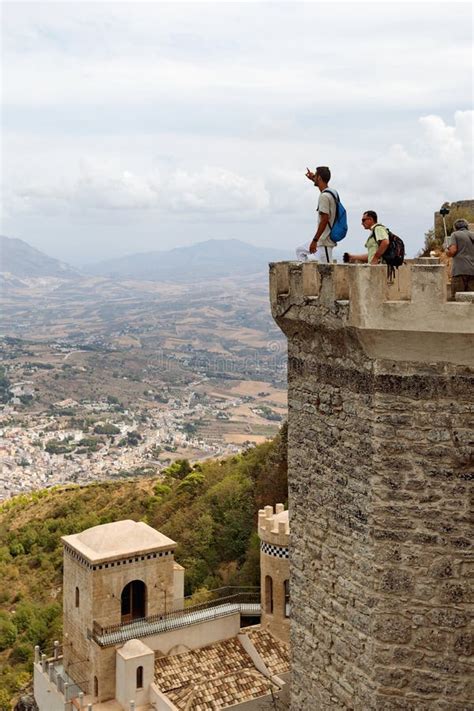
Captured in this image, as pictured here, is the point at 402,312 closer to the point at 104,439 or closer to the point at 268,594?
the point at 268,594

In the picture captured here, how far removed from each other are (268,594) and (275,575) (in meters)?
0.58

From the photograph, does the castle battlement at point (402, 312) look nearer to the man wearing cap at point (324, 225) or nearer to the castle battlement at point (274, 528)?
the man wearing cap at point (324, 225)

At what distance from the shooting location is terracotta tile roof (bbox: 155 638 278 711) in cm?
1392

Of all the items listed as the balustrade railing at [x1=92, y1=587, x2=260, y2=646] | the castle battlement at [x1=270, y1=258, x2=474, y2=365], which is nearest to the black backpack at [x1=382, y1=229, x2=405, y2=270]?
the castle battlement at [x1=270, y1=258, x2=474, y2=365]

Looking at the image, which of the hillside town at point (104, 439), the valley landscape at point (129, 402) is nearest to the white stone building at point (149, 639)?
the hillside town at point (104, 439)

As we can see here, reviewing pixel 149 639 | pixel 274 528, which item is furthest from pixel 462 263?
pixel 149 639

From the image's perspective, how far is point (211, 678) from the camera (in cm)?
1481

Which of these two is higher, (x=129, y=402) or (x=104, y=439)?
(x=129, y=402)

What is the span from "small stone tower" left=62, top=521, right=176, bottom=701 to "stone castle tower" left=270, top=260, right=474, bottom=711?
36.3 ft

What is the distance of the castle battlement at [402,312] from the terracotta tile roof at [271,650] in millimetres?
11436

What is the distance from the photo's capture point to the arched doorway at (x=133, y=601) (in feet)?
54.9

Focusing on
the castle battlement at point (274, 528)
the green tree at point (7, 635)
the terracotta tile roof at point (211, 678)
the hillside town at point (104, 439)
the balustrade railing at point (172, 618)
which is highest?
the castle battlement at point (274, 528)

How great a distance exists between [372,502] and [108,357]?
14056cm

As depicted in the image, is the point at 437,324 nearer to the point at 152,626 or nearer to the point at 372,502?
the point at 372,502
